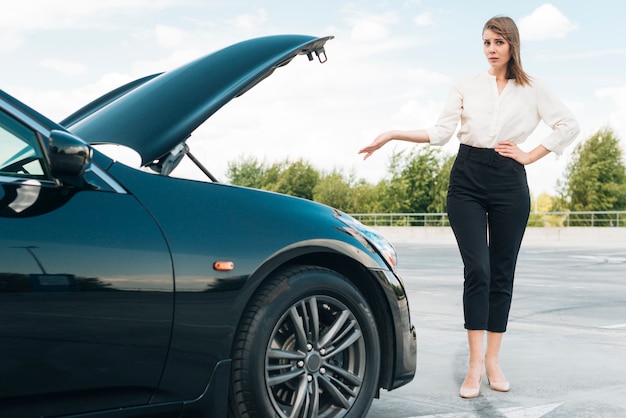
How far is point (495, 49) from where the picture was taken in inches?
188

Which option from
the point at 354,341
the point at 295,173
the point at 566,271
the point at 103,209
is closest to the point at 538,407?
the point at 354,341

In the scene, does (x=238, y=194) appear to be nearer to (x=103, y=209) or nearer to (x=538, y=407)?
(x=103, y=209)

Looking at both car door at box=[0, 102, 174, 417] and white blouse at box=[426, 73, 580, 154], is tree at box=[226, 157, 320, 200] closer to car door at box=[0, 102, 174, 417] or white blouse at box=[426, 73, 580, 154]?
white blouse at box=[426, 73, 580, 154]

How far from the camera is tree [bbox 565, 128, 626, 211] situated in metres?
56.9

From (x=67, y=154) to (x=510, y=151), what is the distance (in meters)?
2.67

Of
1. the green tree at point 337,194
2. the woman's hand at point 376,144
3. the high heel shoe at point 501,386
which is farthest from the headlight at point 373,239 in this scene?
the green tree at point 337,194

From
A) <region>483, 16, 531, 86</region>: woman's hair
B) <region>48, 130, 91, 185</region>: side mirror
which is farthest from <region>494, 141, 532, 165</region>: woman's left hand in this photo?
<region>48, 130, 91, 185</region>: side mirror

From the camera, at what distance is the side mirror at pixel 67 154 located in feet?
9.14

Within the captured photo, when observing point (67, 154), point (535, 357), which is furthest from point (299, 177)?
point (67, 154)

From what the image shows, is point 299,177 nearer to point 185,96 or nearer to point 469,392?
point 469,392

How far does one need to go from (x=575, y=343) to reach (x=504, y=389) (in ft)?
6.49

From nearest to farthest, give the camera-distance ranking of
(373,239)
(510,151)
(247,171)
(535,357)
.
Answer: (373,239) → (510,151) → (535,357) → (247,171)

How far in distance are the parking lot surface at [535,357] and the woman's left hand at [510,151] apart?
1.26 metres

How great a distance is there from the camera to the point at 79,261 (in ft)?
9.19
